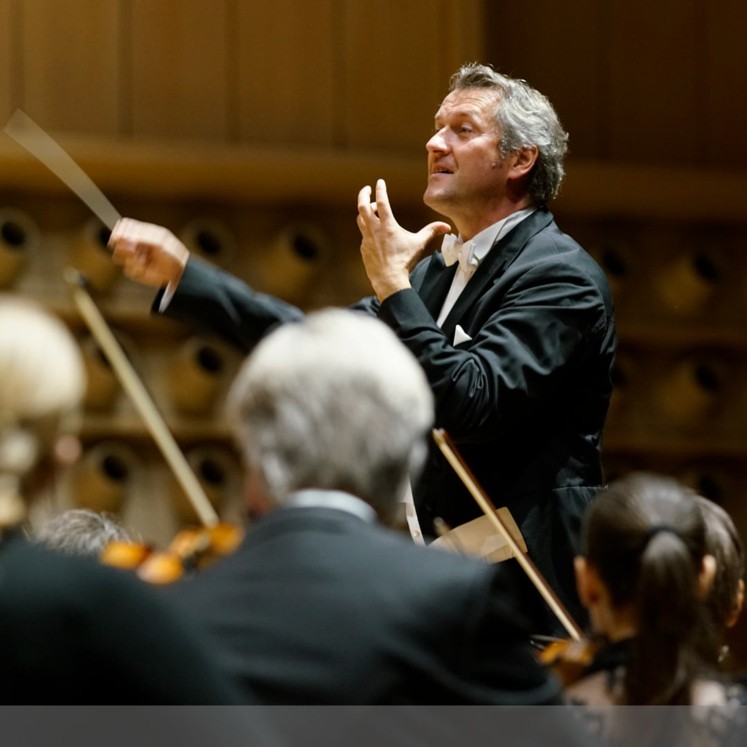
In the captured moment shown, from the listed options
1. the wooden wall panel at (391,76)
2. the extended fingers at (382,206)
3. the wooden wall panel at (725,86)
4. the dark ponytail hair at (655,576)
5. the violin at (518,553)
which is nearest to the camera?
the dark ponytail hair at (655,576)

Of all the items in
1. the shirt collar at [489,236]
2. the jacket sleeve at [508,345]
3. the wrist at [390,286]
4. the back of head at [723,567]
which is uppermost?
the shirt collar at [489,236]

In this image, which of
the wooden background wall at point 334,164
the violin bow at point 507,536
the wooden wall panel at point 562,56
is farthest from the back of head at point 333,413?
the wooden wall panel at point 562,56

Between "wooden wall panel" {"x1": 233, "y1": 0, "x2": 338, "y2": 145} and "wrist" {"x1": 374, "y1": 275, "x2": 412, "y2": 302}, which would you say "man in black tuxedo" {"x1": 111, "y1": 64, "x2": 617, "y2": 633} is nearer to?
"wrist" {"x1": 374, "y1": 275, "x2": 412, "y2": 302}

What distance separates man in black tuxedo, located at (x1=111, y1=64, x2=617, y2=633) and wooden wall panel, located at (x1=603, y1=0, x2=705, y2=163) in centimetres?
217

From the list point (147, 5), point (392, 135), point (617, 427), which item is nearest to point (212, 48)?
point (147, 5)

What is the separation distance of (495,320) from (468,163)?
38 cm

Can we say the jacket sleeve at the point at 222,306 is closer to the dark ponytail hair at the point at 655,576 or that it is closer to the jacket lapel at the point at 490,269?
the jacket lapel at the point at 490,269

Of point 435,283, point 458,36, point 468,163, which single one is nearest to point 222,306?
point 435,283

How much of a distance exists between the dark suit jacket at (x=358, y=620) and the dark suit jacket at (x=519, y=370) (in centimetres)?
105

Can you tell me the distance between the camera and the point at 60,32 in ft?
14.1

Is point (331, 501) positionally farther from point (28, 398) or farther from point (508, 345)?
point (508, 345)

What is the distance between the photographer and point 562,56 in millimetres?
4852

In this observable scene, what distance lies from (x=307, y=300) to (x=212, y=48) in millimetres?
746

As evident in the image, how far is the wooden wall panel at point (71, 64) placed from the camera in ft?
14.0
